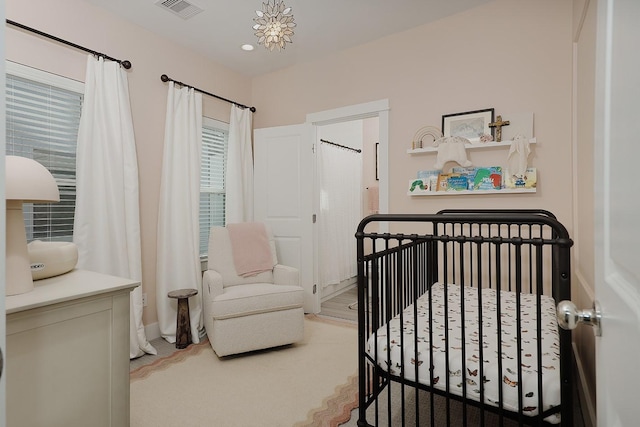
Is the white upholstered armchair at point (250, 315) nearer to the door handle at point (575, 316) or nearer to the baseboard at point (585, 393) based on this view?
the baseboard at point (585, 393)

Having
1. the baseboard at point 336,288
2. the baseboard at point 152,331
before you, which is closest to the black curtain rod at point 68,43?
the baseboard at point 152,331

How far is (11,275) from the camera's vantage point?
1.14 m

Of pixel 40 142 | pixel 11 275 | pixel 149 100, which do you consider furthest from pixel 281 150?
pixel 11 275

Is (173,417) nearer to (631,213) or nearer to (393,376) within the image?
(393,376)

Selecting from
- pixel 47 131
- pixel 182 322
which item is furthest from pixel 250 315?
pixel 47 131

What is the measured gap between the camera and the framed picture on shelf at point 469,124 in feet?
8.79

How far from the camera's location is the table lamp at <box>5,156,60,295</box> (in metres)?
1.13

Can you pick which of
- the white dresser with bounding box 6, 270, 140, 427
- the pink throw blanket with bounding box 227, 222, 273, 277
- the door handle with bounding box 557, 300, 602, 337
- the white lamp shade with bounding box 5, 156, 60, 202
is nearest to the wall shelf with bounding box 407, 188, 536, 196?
the pink throw blanket with bounding box 227, 222, 273, 277

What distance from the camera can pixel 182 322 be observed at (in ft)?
9.07

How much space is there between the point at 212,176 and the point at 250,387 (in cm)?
226

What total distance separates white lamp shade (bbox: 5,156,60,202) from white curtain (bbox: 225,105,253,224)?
2358 millimetres

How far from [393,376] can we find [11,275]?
1427 mm

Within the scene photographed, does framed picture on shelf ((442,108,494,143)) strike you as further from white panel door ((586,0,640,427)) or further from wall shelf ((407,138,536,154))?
white panel door ((586,0,640,427))

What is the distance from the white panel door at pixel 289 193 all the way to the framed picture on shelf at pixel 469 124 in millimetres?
1388
